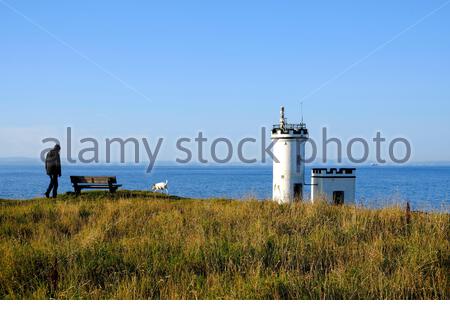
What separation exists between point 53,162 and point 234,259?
13267 millimetres

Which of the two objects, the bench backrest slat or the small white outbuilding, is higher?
the bench backrest slat

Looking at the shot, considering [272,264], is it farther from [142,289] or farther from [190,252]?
[142,289]

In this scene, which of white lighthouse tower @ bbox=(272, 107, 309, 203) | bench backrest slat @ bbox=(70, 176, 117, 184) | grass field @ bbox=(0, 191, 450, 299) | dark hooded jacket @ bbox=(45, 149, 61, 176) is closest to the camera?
grass field @ bbox=(0, 191, 450, 299)

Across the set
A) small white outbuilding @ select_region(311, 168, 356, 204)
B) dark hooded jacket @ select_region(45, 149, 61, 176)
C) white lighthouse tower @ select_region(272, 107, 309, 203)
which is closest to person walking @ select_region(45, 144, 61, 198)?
dark hooded jacket @ select_region(45, 149, 61, 176)

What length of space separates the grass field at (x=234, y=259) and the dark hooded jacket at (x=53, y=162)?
7472 mm

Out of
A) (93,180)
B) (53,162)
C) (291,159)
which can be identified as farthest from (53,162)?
(291,159)

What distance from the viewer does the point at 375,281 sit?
18.9 feet

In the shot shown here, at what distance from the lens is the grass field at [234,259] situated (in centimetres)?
566

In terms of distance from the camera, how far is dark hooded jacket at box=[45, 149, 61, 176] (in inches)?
733

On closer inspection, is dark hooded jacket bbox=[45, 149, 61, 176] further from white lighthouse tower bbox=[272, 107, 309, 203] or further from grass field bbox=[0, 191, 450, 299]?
white lighthouse tower bbox=[272, 107, 309, 203]

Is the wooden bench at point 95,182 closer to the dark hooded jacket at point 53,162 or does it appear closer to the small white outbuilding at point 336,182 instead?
the dark hooded jacket at point 53,162

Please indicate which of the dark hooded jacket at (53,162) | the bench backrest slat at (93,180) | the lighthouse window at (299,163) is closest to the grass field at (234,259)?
the dark hooded jacket at (53,162)

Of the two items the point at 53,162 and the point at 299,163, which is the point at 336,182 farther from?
the point at 53,162

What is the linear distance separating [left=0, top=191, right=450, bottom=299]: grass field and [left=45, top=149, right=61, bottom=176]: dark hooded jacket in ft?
24.5
